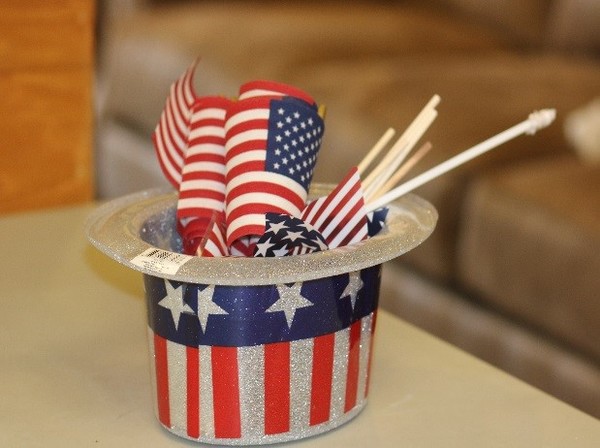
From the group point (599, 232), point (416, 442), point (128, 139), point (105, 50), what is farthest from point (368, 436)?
point (105, 50)

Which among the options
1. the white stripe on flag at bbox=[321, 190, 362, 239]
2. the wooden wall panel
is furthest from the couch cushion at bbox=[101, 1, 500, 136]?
the white stripe on flag at bbox=[321, 190, 362, 239]

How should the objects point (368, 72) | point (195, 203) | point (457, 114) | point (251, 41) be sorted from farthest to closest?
1. point (251, 41)
2. point (368, 72)
3. point (457, 114)
4. point (195, 203)

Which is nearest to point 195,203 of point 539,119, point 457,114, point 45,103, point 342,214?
point 342,214

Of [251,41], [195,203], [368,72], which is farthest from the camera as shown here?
[251,41]

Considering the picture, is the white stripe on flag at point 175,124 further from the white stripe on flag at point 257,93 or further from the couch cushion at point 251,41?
the couch cushion at point 251,41

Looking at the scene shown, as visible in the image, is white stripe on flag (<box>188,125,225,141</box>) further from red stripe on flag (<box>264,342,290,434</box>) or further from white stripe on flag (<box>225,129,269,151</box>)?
red stripe on flag (<box>264,342,290,434</box>)

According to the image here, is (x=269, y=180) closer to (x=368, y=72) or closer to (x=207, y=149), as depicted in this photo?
(x=207, y=149)

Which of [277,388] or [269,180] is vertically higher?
[269,180]

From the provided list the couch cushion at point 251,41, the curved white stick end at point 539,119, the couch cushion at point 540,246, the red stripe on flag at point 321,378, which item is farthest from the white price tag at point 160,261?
the couch cushion at point 251,41
